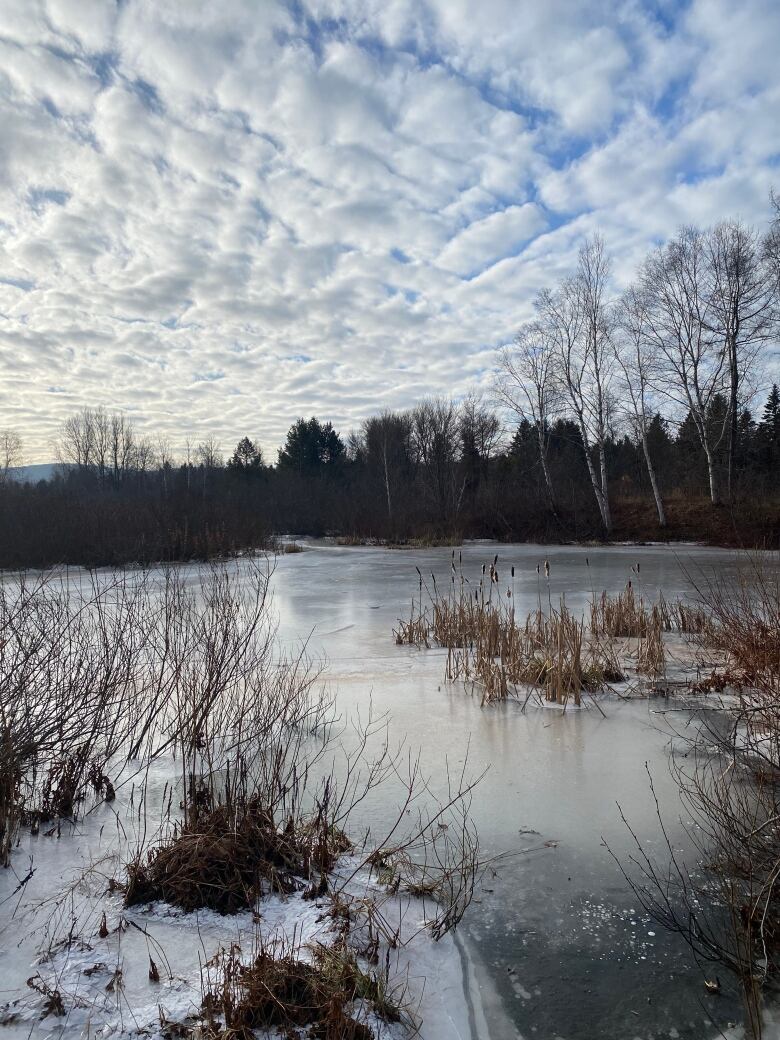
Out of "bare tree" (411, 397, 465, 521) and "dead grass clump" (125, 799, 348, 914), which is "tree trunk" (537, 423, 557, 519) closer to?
"bare tree" (411, 397, 465, 521)

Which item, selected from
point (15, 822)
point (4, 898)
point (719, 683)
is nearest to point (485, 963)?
point (4, 898)

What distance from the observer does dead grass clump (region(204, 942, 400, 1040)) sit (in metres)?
1.94

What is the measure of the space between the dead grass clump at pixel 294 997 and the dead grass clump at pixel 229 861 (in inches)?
19.8

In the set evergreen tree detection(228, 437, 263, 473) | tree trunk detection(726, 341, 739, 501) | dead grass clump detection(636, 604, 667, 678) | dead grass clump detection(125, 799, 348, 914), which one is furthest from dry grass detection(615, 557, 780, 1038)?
evergreen tree detection(228, 437, 263, 473)

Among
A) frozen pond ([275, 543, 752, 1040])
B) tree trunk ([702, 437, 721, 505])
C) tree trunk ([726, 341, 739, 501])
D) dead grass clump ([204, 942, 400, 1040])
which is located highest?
tree trunk ([726, 341, 739, 501])

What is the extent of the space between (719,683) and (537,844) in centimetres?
324

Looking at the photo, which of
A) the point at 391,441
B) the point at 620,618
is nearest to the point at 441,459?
the point at 391,441

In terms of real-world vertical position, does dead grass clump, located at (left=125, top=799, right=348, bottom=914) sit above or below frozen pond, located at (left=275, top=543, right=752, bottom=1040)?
above

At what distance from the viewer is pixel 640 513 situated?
2628 centimetres

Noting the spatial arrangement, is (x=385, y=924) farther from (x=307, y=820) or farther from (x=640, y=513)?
(x=640, y=513)

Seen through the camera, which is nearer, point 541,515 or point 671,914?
point 671,914

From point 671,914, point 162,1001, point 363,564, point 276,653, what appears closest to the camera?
point 162,1001

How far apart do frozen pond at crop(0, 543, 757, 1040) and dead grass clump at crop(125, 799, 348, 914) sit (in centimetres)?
26

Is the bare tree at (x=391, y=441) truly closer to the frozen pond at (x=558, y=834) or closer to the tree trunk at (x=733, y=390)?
the tree trunk at (x=733, y=390)
